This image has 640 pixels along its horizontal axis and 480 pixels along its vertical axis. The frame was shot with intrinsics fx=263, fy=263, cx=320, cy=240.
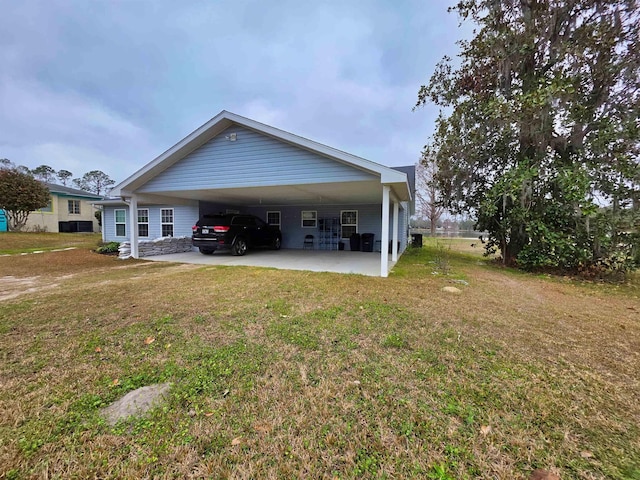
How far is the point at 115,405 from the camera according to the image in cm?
195

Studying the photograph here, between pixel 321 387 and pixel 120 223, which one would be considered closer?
pixel 321 387

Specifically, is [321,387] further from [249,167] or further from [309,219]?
[309,219]

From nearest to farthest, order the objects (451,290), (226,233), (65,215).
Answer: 1. (451,290)
2. (226,233)
3. (65,215)

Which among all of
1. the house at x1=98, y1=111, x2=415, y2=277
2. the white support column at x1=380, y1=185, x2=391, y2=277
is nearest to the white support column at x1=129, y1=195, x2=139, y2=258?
the house at x1=98, y1=111, x2=415, y2=277

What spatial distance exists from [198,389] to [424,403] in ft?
5.80

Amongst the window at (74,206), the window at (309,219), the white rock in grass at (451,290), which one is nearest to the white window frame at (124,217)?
the window at (309,219)

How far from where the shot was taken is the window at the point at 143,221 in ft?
43.8

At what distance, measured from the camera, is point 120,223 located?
14234 millimetres

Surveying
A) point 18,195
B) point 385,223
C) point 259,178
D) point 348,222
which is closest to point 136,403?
point 385,223

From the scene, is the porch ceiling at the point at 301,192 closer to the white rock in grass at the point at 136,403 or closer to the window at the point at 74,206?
the white rock in grass at the point at 136,403

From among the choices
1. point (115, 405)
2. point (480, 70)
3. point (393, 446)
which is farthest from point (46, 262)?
point (480, 70)

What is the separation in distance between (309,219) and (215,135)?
6.37 metres

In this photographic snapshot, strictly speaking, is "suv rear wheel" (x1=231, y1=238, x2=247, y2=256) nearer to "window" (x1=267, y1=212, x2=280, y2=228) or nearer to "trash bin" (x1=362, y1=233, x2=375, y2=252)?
"window" (x1=267, y1=212, x2=280, y2=228)

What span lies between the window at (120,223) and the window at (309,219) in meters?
9.62
